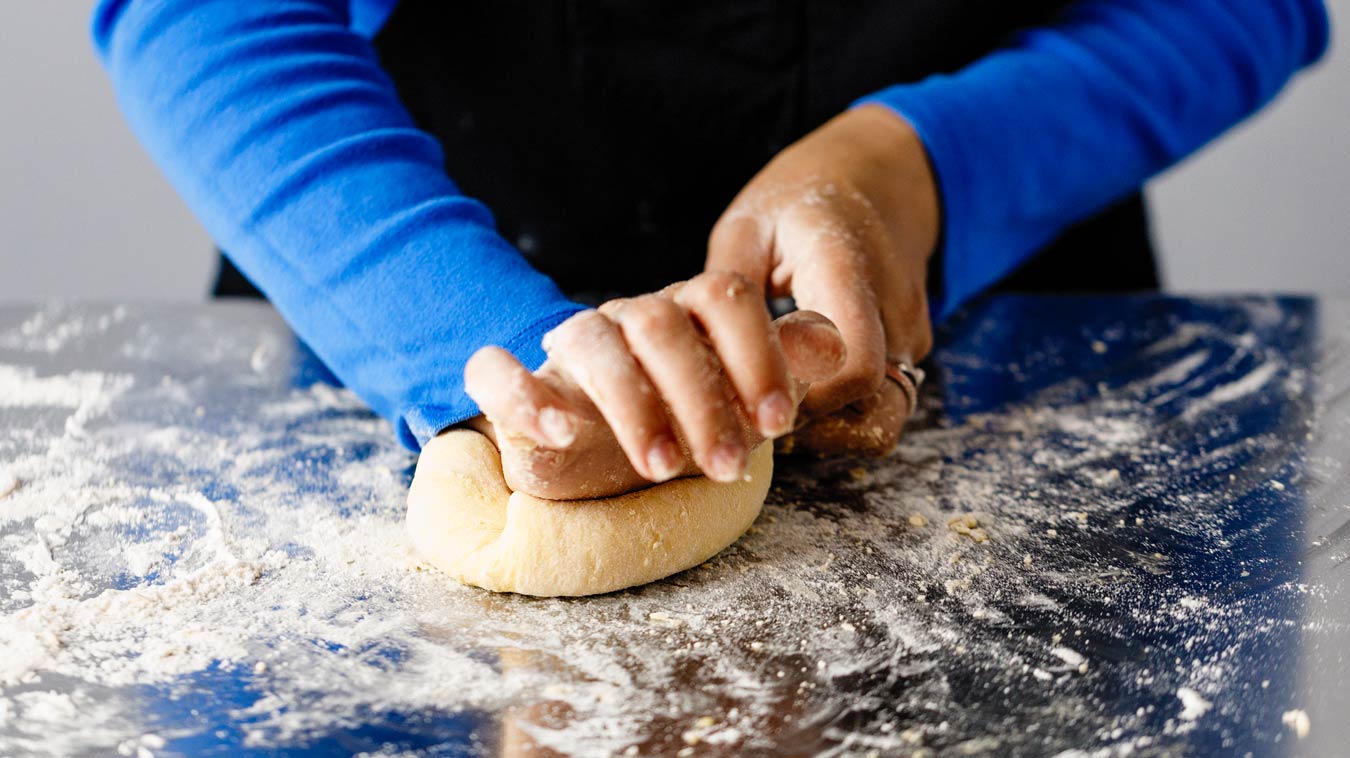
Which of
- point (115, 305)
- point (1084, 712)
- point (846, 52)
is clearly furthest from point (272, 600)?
point (846, 52)

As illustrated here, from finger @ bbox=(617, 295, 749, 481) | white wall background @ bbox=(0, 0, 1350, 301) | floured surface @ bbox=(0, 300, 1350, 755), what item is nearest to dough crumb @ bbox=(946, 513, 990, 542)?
floured surface @ bbox=(0, 300, 1350, 755)

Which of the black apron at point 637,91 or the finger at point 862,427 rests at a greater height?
the black apron at point 637,91

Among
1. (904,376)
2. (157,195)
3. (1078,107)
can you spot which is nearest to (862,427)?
(904,376)

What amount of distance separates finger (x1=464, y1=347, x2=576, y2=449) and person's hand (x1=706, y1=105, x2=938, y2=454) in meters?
0.21

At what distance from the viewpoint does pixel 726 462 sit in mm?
492

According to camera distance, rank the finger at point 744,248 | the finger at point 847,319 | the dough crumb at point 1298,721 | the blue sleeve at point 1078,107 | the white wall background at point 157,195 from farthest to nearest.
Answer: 1. the white wall background at point 157,195
2. the blue sleeve at point 1078,107
3. the finger at point 744,248
4. the finger at point 847,319
5. the dough crumb at point 1298,721

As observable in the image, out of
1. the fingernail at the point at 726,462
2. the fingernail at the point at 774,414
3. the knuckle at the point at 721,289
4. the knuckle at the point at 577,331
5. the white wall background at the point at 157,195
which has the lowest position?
the white wall background at the point at 157,195

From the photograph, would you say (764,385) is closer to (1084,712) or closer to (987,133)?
(1084,712)

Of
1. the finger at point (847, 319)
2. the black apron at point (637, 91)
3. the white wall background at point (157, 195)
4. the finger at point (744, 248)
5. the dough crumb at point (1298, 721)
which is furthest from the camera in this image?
the white wall background at point (157, 195)

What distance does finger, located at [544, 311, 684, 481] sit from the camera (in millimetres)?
495

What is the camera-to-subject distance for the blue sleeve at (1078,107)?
3.28 ft

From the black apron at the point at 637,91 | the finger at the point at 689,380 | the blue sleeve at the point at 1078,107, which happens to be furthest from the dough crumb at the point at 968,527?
the black apron at the point at 637,91

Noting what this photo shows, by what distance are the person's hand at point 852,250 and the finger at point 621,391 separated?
0.18 metres

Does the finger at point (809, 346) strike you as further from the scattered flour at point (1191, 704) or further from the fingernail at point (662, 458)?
the scattered flour at point (1191, 704)
